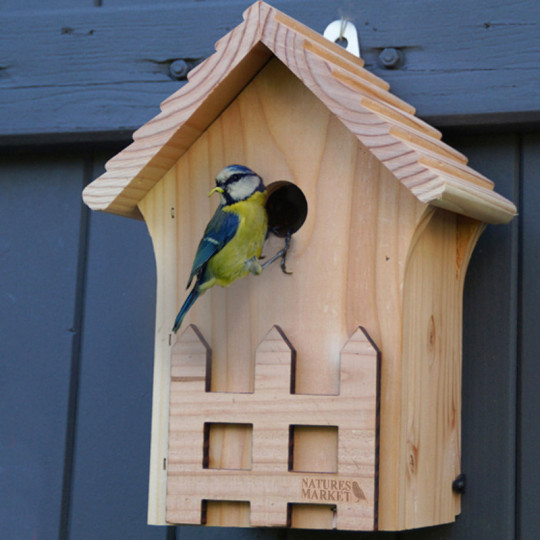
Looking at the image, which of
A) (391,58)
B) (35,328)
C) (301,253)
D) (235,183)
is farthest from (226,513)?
(391,58)

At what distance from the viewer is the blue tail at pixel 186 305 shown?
1766mm

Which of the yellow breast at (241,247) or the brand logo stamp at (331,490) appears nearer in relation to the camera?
the brand logo stamp at (331,490)

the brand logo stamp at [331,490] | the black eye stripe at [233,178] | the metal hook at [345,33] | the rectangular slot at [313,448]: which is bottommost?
the brand logo stamp at [331,490]

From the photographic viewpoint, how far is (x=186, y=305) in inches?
69.8

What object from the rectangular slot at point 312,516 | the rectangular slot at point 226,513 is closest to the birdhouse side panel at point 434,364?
the rectangular slot at point 312,516

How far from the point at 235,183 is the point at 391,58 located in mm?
492

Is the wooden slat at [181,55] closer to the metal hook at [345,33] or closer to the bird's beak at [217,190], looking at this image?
the metal hook at [345,33]

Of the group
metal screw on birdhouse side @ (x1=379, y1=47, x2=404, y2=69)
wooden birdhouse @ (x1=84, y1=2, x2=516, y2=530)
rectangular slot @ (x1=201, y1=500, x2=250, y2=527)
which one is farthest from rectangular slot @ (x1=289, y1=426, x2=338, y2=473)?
metal screw on birdhouse side @ (x1=379, y1=47, x2=404, y2=69)

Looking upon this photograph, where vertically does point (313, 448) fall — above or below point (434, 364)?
below

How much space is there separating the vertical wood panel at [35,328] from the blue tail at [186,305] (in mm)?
498

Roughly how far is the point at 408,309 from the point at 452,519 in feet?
1.40

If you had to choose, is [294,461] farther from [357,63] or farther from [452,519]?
[357,63]

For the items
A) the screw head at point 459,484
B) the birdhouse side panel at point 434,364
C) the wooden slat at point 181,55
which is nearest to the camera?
the birdhouse side panel at point 434,364

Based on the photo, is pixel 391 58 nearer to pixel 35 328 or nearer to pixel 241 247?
pixel 241 247
